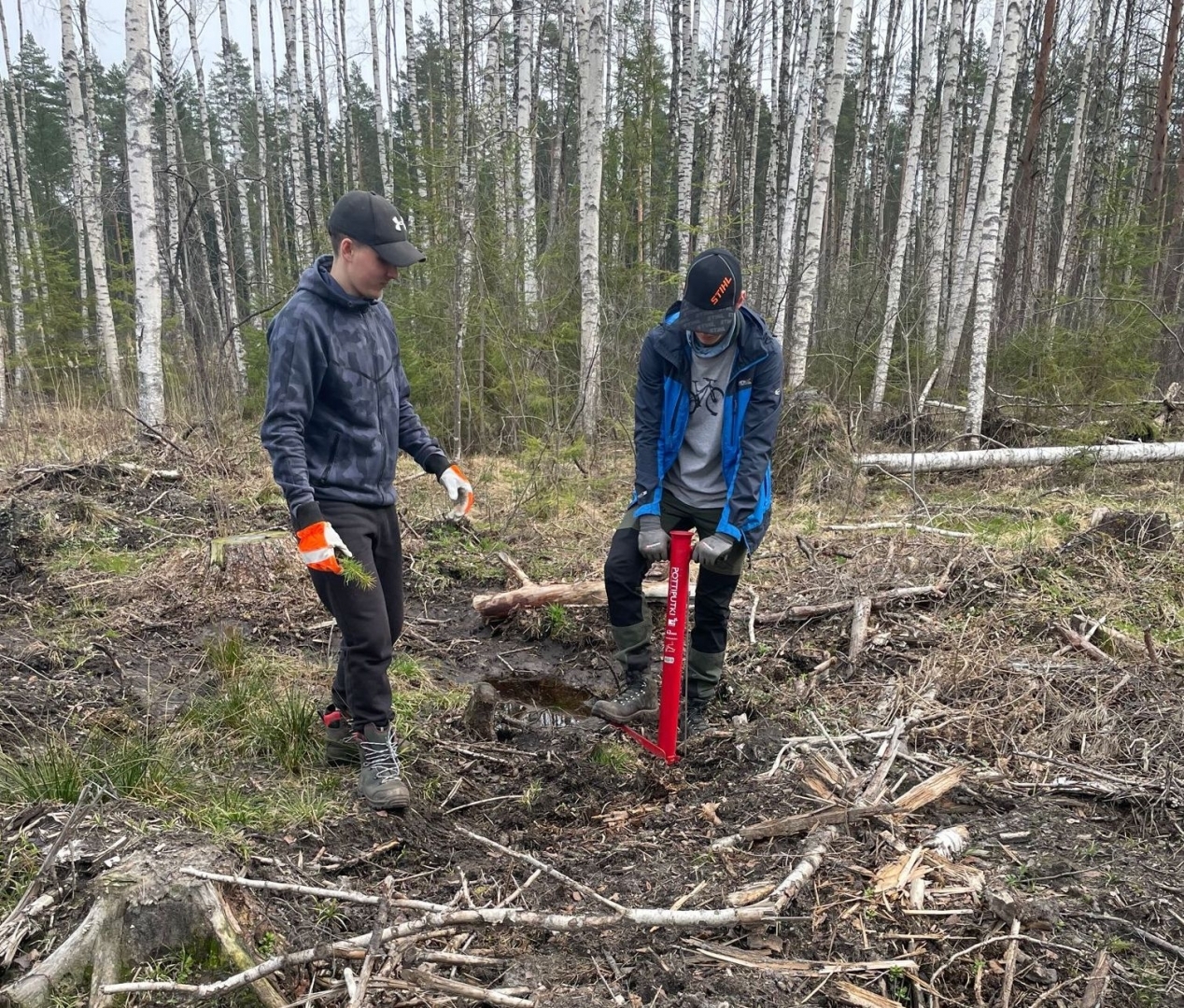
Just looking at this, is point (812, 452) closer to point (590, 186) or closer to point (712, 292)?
point (590, 186)

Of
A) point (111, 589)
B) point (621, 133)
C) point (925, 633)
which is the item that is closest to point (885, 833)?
→ point (925, 633)

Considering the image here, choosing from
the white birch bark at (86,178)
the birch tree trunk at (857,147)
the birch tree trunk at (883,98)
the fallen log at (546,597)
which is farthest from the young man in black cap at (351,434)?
the birch tree trunk at (883,98)

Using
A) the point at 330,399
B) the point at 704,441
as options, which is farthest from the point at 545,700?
the point at 330,399

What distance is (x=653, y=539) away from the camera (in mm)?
3684

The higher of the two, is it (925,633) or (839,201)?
(839,201)

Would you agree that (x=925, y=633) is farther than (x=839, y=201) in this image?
No

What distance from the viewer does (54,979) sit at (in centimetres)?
190

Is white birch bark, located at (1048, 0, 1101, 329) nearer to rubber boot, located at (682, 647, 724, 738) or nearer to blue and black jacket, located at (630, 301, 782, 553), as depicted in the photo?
blue and black jacket, located at (630, 301, 782, 553)

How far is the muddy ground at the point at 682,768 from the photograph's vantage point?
2.06 metres

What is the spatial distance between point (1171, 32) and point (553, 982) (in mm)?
19350

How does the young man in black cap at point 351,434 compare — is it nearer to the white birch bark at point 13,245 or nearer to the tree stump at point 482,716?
the tree stump at point 482,716

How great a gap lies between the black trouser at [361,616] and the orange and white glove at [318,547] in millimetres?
243

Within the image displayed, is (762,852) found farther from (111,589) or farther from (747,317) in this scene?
(111,589)

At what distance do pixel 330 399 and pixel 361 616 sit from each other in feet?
2.72
